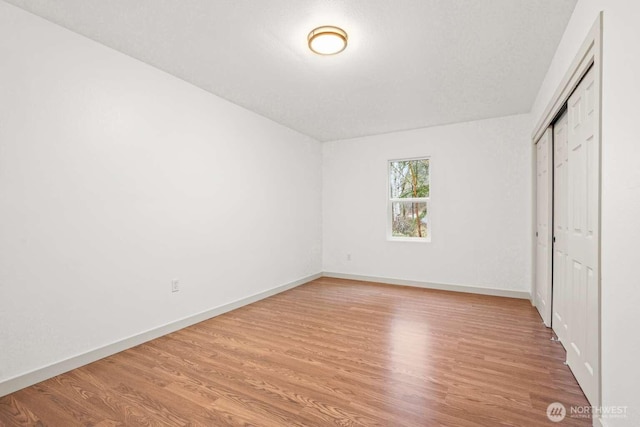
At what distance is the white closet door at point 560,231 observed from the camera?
2.42m

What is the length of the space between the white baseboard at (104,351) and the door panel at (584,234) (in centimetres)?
327

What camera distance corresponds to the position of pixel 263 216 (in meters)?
4.23

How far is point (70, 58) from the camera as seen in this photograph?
2271 mm

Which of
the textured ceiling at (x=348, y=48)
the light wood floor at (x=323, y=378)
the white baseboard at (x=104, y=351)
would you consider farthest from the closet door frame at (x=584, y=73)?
the white baseboard at (x=104, y=351)

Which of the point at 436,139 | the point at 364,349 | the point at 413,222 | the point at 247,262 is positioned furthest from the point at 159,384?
the point at 436,139

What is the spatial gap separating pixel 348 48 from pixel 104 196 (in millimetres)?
2378

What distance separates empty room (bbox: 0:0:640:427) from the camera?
1.69 metres

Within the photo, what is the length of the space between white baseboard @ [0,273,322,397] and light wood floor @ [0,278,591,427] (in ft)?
0.21

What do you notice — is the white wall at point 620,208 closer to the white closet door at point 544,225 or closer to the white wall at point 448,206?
the white closet door at point 544,225

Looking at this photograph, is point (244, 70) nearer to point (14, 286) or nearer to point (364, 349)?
Result: point (14, 286)

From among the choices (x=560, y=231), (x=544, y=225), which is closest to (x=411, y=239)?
(x=544, y=225)

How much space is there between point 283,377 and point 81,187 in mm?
2128

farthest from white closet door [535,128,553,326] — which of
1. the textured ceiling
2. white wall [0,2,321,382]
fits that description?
white wall [0,2,321,382]

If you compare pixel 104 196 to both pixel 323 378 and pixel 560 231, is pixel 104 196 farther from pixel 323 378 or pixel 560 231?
pixel 560 231
